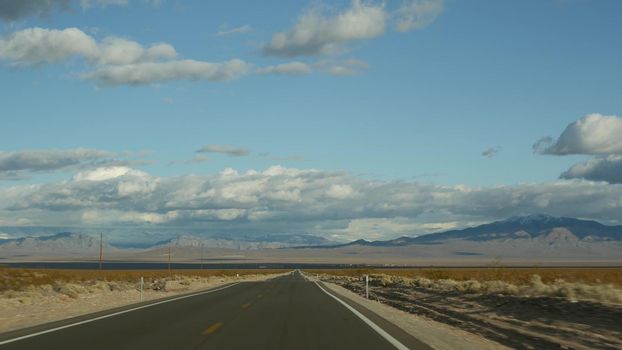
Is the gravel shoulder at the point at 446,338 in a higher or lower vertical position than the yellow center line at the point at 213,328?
lower

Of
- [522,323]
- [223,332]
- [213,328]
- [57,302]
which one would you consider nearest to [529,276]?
[522,323]

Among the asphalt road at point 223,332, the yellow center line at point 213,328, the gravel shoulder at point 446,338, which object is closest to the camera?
the asphalt road at point 223,332

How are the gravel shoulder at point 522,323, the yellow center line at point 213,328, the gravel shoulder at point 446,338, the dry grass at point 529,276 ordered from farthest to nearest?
the dry grass at point 529,276, the yellow center line at point 213,328, the gravel shoulder at point 522,323, the gravel shoulder at point 446,338

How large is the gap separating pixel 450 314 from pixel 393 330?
8.83m

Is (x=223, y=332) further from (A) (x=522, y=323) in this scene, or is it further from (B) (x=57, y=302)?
(B) (x=57, y=302)

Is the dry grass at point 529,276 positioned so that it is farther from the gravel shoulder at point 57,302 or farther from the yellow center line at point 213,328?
the gravel shoulder at point 57,302

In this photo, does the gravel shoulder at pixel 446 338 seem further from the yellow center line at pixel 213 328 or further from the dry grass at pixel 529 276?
the dry grass at pixel 529 276

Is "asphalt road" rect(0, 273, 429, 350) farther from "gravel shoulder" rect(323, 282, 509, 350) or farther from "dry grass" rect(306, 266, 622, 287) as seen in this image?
"dry grass" rect(306, 266, 622, 287)

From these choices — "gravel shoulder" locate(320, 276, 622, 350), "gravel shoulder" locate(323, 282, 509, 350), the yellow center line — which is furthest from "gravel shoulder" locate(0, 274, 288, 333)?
"gravel shoulder" locate(320, 276, 622, 350)

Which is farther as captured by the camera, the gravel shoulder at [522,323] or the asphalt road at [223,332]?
the gravel shoulder at [522,323]

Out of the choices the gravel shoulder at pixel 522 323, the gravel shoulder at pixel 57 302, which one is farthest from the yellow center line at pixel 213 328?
the gravel shoulder at pixel 57 302

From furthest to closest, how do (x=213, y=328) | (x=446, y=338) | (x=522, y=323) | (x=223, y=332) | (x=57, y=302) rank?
(x=57, y=302) → (x=522, y=323) → (x=213, y=328) → (x=223, y=332) → (x=446, y=338)

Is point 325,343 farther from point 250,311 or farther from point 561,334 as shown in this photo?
point 250,311

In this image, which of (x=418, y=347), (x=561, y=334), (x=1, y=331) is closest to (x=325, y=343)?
(x=418, y=347)
